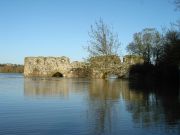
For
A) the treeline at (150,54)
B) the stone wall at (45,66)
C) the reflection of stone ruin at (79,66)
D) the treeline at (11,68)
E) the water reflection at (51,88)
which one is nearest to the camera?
the water reflection at (51,88)

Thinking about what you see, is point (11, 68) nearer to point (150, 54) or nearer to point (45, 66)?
point (45, 66)

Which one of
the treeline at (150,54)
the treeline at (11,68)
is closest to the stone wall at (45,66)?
the treeline at (150,54)

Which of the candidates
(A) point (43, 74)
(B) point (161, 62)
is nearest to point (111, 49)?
(B) point (161, 62)

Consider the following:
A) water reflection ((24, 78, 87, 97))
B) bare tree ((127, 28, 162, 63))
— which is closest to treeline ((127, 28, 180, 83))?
bare tree ((127, 28, 162, 63))

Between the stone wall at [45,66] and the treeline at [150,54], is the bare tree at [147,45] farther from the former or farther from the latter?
the stone wall at [45,66]

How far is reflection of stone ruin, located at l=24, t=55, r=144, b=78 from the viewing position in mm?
64625

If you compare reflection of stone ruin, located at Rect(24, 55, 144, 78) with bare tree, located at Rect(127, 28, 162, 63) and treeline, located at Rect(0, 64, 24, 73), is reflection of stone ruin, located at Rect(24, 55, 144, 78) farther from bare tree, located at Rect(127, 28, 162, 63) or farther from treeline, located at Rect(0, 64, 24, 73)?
treeline, located at Rect(0, 64, 24, 73)

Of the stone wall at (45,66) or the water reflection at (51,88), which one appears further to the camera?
the stone wall at (45,66)

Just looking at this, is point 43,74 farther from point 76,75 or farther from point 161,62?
point 161,62

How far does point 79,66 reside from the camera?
303 ft

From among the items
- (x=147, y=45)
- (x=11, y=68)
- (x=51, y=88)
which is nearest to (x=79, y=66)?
(x=147, y=45)

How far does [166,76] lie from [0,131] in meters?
42.1

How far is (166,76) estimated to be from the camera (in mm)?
50250

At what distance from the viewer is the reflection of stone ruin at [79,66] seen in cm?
6462
